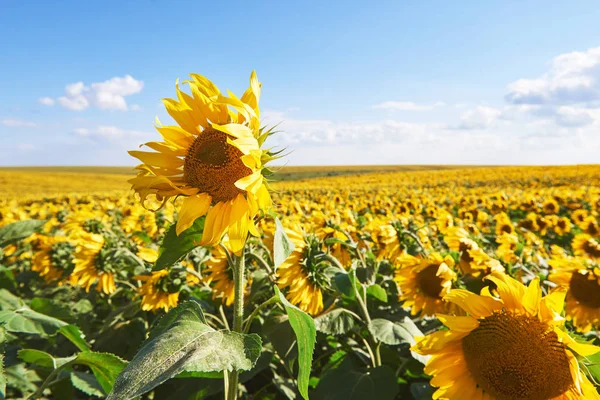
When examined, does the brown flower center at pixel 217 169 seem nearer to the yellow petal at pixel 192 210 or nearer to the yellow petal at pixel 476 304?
the yellow petal at pixel 192 210

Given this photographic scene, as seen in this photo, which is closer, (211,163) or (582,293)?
(211,163)

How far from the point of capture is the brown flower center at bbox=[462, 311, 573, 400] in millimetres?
1295

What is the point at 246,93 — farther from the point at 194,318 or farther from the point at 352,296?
the point at 352,296

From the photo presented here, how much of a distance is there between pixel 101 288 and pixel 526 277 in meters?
3.19

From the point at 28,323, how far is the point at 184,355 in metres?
1.15

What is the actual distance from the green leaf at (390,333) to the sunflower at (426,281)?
0.37 meters

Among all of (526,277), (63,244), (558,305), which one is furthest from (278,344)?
(63,244)

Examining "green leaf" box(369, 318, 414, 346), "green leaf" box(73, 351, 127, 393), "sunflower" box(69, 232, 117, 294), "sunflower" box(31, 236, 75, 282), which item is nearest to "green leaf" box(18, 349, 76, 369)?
"green leaf" box(73, 351, 127, 393)

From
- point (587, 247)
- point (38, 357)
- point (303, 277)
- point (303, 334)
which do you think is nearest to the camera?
point (303, 334)

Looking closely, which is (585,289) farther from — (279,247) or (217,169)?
(217,169)

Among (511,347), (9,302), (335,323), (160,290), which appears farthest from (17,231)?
(511,347)

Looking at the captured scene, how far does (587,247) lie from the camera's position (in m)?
4.40

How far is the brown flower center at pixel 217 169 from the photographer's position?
4.17 feet

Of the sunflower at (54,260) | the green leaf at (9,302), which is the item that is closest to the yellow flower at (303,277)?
the green leaf at (9,302)
